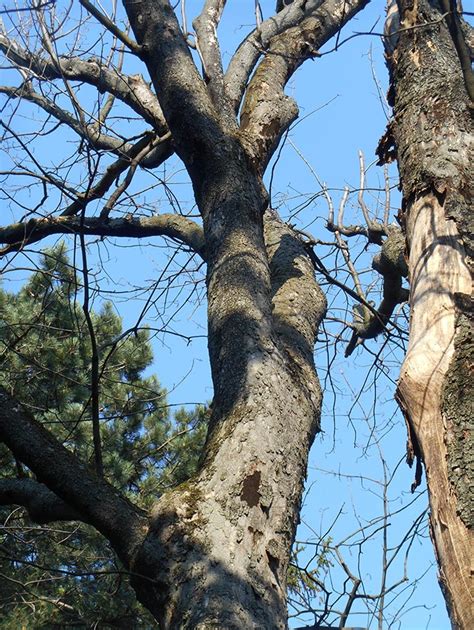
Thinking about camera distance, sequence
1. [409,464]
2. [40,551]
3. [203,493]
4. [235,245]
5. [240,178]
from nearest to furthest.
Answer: [409,464]
[203,493]
[235,245]
[240,178]
[40,551]

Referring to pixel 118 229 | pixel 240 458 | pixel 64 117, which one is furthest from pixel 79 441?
pixel 240 458

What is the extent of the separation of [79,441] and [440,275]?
4027 millimetres

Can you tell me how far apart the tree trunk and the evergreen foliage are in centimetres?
231

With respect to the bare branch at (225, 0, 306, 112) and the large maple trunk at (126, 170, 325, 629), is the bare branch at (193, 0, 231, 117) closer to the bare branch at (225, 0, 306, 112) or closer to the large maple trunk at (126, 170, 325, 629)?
the bare branch at (225, 0, 306, 112)

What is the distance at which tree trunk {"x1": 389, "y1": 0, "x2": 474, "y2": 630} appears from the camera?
161 centimetres

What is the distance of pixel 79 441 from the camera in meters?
5.52

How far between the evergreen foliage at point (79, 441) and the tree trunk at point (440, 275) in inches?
90.9

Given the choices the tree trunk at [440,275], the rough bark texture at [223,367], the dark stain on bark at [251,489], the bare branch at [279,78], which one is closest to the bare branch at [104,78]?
the rough bark texture at [223,367]

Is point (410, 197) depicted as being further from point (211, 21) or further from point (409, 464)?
point (211, 21)

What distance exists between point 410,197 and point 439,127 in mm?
229

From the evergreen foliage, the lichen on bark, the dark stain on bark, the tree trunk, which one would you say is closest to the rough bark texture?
the dark stain on bark

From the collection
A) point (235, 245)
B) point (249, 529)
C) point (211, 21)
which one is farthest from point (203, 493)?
point (211, 21)

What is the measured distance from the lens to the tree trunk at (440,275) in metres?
1.61

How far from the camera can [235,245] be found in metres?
2.73
